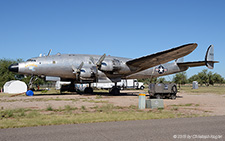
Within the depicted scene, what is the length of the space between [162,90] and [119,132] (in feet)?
47.3

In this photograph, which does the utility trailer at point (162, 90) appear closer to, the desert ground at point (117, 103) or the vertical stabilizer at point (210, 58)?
the desert ground at point (117, 103)

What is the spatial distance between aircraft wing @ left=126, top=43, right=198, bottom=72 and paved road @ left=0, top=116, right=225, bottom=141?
1359 cm

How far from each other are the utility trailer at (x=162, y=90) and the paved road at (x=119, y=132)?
487 inches

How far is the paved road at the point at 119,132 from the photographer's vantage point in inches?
237

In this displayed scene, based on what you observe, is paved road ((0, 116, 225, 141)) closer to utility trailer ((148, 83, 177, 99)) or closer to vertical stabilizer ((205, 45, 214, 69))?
utility trailer ((148, 83, 177, 99))

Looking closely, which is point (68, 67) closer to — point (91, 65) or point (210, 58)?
point (91, 65)

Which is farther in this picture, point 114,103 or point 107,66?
point 107,66

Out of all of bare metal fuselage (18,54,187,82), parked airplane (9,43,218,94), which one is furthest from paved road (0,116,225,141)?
bare metal fuselage (18,54,187,82)

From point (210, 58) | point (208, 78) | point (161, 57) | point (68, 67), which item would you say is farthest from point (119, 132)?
point (208, 78)

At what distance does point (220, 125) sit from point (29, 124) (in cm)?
702

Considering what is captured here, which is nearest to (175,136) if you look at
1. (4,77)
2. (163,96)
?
(163,96)

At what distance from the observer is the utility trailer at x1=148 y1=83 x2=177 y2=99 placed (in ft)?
66.4

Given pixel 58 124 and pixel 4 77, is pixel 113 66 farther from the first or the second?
pixel 4 77

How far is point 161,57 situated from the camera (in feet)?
77.2
